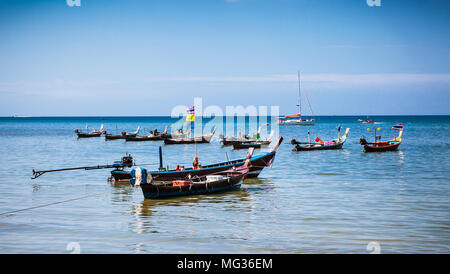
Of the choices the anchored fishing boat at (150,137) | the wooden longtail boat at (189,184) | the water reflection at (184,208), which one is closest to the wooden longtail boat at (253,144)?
the anchored fishing boat at (150,137)

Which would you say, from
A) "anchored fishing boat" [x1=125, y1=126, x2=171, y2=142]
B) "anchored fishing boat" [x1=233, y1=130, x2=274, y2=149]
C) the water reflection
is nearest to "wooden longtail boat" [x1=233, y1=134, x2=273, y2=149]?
"anchored fishing boat" [x1=233, y1=130, x2=274, y2=149]

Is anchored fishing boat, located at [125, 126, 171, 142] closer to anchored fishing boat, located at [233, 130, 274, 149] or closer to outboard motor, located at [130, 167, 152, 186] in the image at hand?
anchored fishing boat, located at [233, 130, 274, 149]

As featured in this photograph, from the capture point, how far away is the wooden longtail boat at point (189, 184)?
23.5 metres

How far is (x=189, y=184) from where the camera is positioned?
977 inches

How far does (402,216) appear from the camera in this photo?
19.7 m

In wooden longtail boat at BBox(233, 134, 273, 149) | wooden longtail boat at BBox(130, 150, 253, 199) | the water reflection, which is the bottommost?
the water reflection

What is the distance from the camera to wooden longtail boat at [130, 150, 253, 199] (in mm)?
23500

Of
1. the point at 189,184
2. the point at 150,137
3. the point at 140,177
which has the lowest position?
the point at 189,184

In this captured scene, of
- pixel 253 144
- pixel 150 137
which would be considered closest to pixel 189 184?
pixel 253 144

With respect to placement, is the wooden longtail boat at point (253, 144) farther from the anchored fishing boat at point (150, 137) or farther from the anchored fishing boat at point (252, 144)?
the anchored fishing boat at point (150, 137)

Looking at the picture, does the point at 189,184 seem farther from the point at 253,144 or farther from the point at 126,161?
the point at 253,144

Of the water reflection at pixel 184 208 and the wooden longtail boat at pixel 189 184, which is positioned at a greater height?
the wooden longtail boat at pixel 189 184
